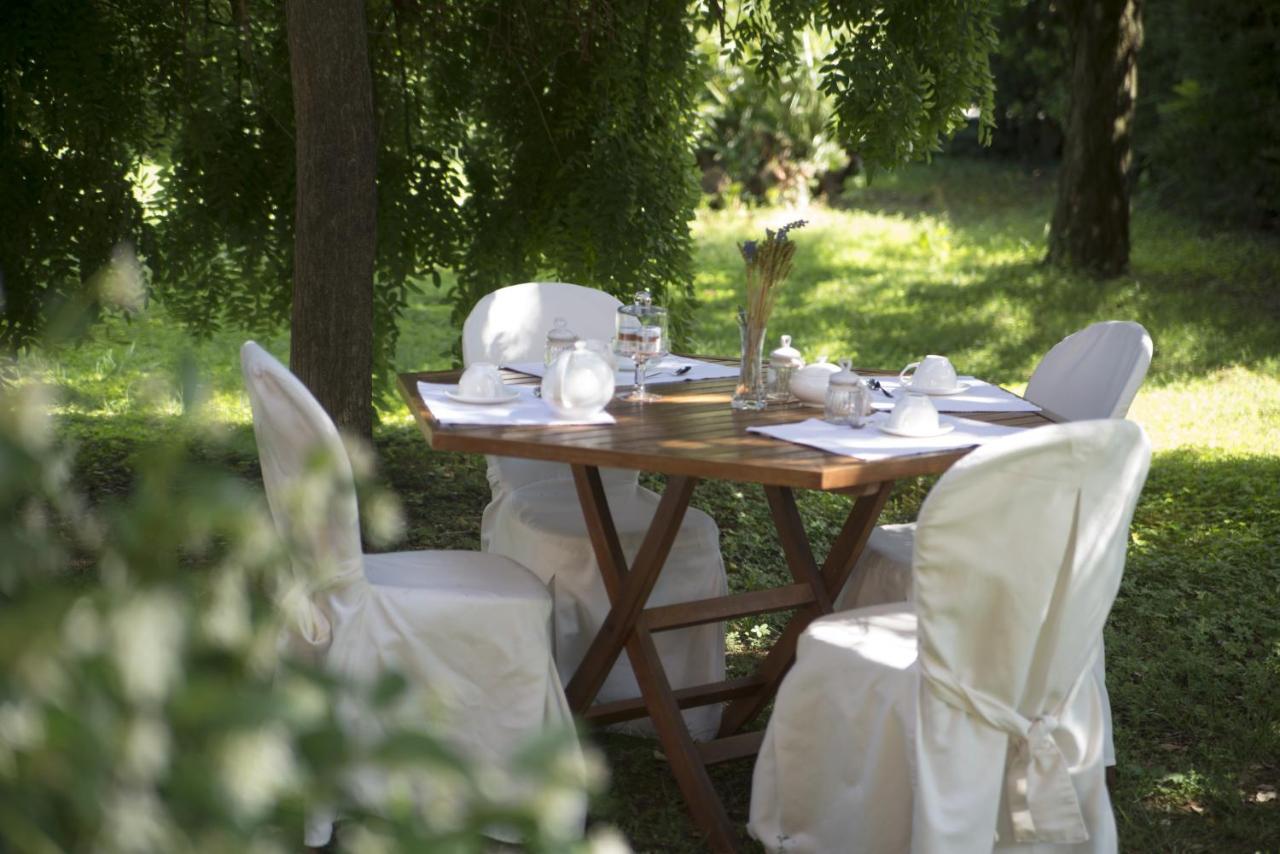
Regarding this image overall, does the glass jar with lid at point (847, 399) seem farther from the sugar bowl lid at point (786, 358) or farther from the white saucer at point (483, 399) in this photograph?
the white saucer at point (483, 399)

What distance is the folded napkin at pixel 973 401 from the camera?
3104 millimetres

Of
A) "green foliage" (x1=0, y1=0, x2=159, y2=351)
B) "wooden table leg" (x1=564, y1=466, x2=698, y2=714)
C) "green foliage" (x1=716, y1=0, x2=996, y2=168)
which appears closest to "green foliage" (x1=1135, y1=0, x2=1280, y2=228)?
"green foliage" (x1=716, y1=0, x2=996, y2=168)

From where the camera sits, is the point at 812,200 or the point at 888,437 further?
the point at 812,200

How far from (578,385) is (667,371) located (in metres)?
0.73

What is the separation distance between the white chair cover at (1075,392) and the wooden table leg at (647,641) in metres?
0.57

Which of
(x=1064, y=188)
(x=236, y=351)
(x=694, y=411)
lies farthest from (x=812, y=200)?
(x=694, y=411)

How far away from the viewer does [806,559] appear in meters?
3.15

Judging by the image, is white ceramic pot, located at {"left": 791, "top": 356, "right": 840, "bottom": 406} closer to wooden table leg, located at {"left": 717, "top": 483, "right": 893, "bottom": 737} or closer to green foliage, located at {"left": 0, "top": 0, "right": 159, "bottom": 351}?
wooden table leg, located at {"left": 717, "top": 483, "right": 893, "bottom": 737}

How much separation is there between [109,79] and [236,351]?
3.80 meters

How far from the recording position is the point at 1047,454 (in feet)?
7.43

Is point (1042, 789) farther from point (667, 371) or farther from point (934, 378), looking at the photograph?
point (667, 371)

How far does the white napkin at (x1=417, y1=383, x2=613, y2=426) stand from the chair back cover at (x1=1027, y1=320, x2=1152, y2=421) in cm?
116

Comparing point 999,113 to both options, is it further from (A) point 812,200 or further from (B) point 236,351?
(B) point 236,351

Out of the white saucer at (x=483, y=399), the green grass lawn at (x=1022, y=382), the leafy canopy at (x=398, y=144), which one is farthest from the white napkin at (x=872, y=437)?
the leafy canopy at (x=398, y=144)
